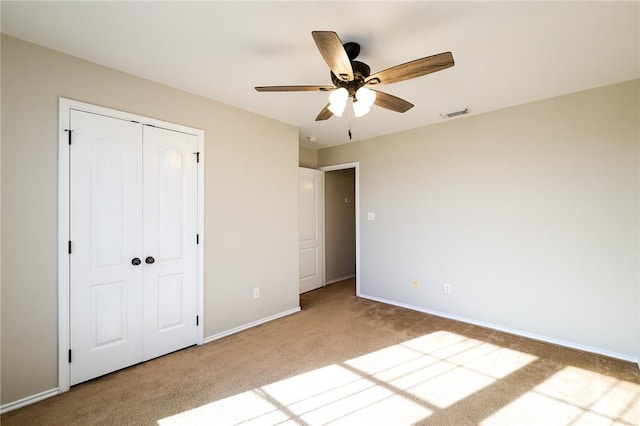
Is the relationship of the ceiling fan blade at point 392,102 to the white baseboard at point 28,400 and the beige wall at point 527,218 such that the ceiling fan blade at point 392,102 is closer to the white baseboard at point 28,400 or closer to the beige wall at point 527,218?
the beige wall at point 527,218

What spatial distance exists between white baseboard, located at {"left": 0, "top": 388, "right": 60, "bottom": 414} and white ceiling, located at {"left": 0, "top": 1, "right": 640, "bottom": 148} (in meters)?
2.49

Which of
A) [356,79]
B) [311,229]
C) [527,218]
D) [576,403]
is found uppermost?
[356,79]

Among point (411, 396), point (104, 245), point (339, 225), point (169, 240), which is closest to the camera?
point (411, 396)

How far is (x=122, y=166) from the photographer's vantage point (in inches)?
93.2

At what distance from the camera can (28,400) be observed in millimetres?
1945

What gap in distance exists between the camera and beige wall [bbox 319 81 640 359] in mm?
2584

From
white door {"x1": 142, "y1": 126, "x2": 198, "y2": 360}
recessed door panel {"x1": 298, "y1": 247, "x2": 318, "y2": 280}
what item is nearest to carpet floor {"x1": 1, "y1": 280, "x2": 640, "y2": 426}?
white door {"x1": 142, "y1": 126, "x2": 198, "y2": 360}

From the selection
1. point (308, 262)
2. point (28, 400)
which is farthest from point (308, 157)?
point (28, 400)

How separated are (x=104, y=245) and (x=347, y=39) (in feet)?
8.08

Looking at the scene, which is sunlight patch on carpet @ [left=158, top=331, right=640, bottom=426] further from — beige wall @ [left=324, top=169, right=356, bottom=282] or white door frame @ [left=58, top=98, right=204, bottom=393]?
beige wall @ [left=324, top=169, right=356, bottom=282]

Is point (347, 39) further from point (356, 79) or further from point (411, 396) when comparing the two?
point (411, 396)

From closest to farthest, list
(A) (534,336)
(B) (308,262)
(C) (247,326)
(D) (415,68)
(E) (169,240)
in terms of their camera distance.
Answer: (D) (415,68) → (E) (169,240) → (A) (534,336) → (C) (247,326) → (B) (308,262)

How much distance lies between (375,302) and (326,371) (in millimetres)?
2020

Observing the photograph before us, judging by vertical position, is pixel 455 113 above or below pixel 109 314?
above
